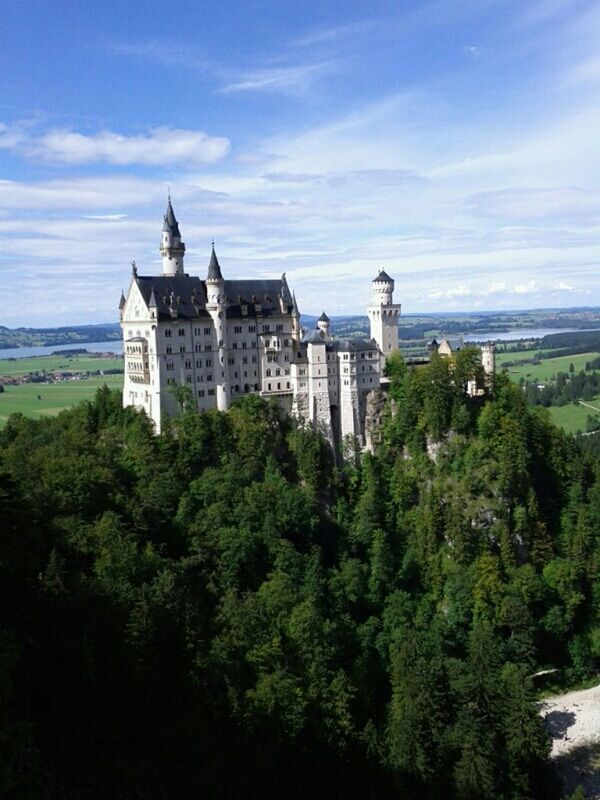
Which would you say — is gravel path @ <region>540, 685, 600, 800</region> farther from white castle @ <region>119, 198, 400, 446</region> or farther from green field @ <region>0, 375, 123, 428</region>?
green field @ <region>0, 375, 123, 428</region>

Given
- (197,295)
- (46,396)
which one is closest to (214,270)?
(197,295)

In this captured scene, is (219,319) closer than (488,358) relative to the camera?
Yes

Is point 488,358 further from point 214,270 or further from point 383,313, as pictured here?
point 214,270

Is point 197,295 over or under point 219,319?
over

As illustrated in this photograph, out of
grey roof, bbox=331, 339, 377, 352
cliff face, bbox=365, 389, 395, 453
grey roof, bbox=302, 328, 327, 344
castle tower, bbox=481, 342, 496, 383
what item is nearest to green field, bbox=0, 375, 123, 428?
grey roof, bbox=302, 328, 327, 344

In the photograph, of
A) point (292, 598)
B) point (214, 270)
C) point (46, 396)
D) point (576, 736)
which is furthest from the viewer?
point (46, 396)

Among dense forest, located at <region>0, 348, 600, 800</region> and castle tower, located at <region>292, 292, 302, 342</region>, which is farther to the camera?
castle tower, located at <region>292, 292, 302, 342</region>

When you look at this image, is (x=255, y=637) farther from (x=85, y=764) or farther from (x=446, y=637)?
(x=446, y=637)
